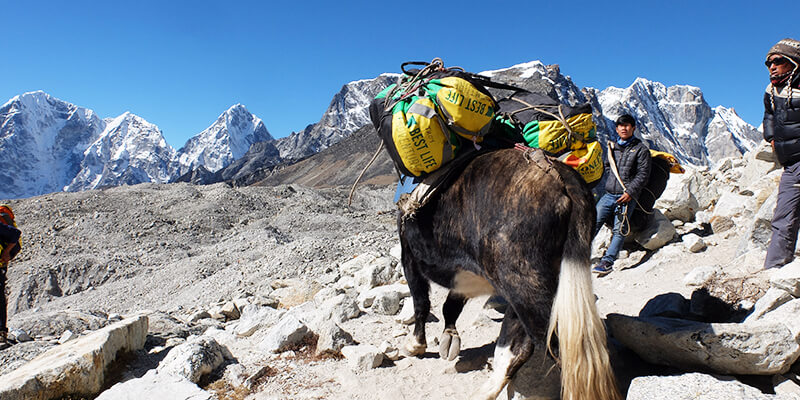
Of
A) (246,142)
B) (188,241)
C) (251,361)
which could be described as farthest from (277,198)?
(246,142)

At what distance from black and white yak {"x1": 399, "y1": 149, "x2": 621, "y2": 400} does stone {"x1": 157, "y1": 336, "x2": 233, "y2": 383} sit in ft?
5.38

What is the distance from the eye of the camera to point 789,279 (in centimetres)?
229

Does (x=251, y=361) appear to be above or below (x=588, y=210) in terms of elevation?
below

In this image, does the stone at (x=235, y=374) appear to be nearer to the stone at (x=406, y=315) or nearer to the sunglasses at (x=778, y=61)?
the stone at (x=406, y=315)

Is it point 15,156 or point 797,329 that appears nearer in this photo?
point 797,329

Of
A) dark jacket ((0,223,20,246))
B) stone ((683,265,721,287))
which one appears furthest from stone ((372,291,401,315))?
dark jacket ((0,223,20,246))

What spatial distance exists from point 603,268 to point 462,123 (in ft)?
9.83

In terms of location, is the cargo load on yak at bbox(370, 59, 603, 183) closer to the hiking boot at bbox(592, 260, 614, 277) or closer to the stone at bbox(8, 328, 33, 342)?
the hiking boot at bbox(592, 260, 614, 277)

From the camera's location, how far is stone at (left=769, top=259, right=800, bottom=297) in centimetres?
226

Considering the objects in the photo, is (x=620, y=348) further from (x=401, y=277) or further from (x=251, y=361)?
(x=401, y=277)

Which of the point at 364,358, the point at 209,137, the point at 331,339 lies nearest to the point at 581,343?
the point at 364,358

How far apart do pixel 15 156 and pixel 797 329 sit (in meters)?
206

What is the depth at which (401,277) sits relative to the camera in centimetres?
521

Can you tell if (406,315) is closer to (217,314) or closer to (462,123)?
(462,123)
